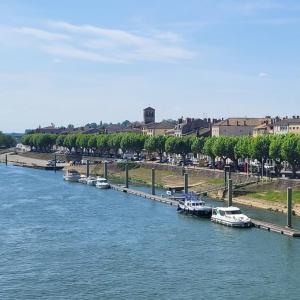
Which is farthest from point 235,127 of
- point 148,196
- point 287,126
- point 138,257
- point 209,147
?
point 138,257

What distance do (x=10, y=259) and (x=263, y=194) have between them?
150 ft

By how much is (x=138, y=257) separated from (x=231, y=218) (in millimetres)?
17911

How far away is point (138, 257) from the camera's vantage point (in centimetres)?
5712

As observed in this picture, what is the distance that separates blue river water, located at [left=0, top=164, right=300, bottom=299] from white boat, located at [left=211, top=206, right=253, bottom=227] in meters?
0.95

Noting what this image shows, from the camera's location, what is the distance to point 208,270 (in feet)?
173

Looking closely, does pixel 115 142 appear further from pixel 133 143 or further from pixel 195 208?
pixel 195 208

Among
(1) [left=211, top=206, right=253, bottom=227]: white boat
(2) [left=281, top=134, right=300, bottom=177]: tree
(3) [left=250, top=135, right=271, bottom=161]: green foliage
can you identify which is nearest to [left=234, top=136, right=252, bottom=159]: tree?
(3) [left=250, top=135, right=271, bottom=161]: green foliage

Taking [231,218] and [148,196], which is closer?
[231,218]

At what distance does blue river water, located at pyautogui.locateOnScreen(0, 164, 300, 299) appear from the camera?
4750cm

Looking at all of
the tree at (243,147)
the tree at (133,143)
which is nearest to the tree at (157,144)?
the tree at (133,143)

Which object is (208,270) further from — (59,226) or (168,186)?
(168,186)

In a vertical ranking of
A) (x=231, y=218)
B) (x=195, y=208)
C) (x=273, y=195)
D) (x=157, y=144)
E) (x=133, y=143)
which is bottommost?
(x=231, y=218)

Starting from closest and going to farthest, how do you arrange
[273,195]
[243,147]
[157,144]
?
[273,195]
[243,147]
[157,144]

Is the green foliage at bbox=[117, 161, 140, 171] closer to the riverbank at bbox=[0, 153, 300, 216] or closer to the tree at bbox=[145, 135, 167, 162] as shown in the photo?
the riverbank at bbox=[0, 153, 300, 216]
